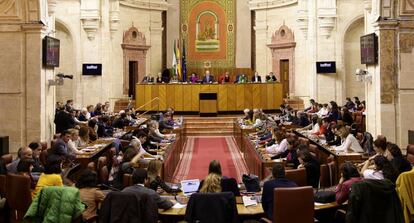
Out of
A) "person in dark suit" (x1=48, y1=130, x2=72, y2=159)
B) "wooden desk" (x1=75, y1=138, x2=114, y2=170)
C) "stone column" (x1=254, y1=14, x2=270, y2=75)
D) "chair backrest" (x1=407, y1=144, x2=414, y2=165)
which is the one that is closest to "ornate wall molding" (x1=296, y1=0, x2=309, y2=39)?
"stone column" (x1=254, y1=14, x2=270, y2=75)

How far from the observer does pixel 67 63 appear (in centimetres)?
2198

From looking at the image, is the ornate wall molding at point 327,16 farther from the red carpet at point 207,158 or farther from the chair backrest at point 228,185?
the chair backrest at point 228,185

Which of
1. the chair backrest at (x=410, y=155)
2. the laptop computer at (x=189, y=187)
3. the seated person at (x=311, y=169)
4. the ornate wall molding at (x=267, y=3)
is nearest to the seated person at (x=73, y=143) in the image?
the laptop computer at (x=189, y=187)

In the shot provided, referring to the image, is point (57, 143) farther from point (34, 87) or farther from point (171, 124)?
point (171, 124)

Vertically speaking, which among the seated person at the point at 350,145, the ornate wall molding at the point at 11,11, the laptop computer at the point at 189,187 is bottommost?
the laptop computer at the point at 189,187

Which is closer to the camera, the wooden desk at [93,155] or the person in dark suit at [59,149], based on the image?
the person in dark suit at [59,149]

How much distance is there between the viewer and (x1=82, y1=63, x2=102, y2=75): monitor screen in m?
21.5

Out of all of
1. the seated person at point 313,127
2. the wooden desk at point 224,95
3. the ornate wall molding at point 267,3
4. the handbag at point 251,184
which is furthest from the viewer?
the ornate wall molding at point 267,3

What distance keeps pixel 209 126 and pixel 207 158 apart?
6663mm

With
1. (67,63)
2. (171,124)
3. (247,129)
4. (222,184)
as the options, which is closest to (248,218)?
(222,184)

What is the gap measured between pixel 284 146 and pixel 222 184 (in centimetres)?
442

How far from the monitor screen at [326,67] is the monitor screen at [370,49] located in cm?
774

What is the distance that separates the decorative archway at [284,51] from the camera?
2480 centimetres

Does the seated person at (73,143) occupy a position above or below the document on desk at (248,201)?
above
